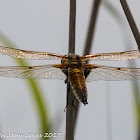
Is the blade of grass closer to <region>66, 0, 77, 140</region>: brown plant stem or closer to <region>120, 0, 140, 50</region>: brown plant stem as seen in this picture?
<region>66, 0, 77, 140</region>: brown plant stem

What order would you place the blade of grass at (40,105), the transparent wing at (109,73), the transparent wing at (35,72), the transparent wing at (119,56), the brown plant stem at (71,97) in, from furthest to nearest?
the transparent wing at (119,56) < the transparent wing at (109,73) < the transparent wing at (35,72) < the blade of grass at (40,105) < the brown plant stem at (71,97)

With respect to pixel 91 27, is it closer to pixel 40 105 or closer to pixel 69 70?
pixel 69 70

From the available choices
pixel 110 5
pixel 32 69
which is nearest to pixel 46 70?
pixel 32 69

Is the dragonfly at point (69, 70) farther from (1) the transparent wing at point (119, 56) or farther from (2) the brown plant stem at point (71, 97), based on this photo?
(2) the brown plant stem at point (71, 97)

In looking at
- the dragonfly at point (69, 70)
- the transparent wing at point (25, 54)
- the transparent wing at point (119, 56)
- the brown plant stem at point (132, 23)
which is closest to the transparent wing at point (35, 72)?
the dragonfly at point (69, 70)

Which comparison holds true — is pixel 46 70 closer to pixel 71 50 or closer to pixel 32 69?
pixel 32 69
